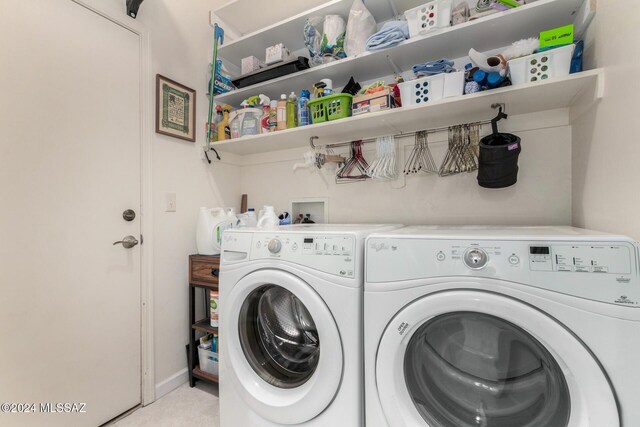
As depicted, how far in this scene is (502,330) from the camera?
81 cm

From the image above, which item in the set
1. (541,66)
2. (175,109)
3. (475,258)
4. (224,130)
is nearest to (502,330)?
(475,258)

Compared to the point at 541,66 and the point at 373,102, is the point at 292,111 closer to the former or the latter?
the point at 373,102

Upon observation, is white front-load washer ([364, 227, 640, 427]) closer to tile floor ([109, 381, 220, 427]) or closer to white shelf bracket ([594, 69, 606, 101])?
white shelf bracket ([594, 69, 606, 101])

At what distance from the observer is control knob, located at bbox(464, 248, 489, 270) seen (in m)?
0.76

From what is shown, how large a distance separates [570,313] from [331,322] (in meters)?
0.66

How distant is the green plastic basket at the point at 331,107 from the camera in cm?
150

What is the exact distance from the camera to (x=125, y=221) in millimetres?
1487

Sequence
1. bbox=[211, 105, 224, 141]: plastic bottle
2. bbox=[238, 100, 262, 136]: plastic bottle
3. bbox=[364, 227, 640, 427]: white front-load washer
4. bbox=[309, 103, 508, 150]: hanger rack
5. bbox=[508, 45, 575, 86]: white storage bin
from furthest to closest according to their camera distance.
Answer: bbox=[211, 105, 224, 141]: plastic bottle
bbox=[238, 100, 262, 136]: plastic bottle
bbox=[309, 103, 508, 150]: hanger rack
bbox=[508, 45, 575, 86]: white storage bin
bbox=[364, 227, 640, 427]: white front-load washer

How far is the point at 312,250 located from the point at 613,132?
110cm

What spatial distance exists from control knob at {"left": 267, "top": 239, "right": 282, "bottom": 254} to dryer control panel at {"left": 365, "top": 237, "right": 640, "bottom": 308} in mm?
384

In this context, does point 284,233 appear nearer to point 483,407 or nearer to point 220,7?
point 483,407

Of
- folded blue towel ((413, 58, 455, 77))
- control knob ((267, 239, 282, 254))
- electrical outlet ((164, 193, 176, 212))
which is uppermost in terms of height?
folded blue towel ((413, 58, 455, 77))

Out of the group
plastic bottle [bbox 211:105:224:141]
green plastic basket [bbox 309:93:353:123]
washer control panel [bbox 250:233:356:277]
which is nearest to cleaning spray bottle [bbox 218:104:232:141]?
plastic bottle [bbox 211:105:224:141]

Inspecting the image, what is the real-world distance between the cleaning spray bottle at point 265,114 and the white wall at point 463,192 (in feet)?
1.01
